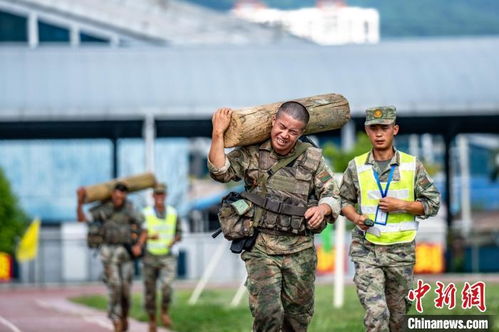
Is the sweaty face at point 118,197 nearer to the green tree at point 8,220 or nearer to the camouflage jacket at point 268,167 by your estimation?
the camouflage jacket at point 268,167

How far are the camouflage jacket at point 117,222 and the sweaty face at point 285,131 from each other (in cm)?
914

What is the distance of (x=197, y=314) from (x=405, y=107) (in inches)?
739

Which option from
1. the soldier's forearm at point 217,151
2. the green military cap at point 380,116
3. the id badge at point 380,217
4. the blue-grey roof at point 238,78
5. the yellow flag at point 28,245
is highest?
the blue-grey roof at point 238,78

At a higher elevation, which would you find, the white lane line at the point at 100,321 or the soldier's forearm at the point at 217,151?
the soldier's forearm at the point at 217,151

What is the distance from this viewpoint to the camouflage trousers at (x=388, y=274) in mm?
12336

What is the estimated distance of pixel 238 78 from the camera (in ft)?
143

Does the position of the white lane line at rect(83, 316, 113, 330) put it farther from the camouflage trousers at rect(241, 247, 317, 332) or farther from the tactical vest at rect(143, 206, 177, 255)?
the camouflage trousers at rect(241, 247, 317, 332)

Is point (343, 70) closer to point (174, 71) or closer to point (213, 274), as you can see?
point (174, 71)

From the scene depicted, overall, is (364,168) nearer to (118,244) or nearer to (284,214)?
(284,214)

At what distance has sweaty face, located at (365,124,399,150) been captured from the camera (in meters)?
12.4

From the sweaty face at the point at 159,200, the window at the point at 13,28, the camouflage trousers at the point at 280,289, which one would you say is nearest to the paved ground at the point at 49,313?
the sweaty face at the point at 159,200

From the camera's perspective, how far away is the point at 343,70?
43812 mm

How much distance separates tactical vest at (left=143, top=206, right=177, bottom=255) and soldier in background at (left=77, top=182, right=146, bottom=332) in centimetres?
77

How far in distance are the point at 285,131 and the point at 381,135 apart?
124 cm
